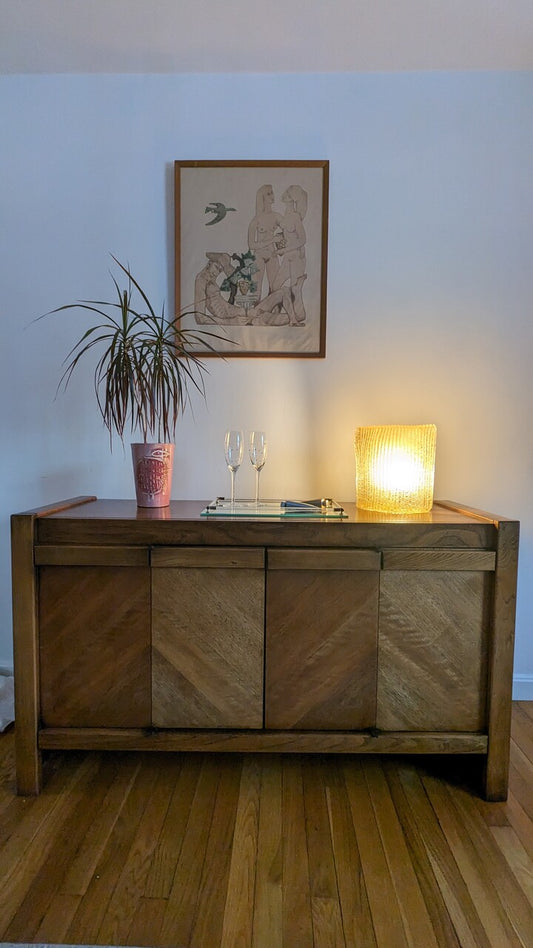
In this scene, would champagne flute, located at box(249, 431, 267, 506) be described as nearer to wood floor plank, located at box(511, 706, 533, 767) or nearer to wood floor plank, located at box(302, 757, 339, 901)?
wood floor plank, located at box(302, 757, 339, 901)

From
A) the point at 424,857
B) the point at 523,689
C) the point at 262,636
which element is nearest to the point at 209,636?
the point at 262,636

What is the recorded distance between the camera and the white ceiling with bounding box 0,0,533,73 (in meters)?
1.78

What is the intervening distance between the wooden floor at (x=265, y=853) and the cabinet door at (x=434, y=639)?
0.25 meters

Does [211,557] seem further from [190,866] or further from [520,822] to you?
[520,822]

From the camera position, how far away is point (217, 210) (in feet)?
6.95

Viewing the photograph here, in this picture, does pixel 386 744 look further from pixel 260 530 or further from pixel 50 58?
pixel 50 58

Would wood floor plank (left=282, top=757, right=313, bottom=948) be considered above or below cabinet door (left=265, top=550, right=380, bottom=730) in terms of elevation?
below

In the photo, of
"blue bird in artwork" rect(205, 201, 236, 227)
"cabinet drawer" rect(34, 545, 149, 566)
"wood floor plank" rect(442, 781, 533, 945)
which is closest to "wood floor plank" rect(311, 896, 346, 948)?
"wood floor plank" rect(442, 781, 533, 945)

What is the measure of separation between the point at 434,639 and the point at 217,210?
68.1 inches

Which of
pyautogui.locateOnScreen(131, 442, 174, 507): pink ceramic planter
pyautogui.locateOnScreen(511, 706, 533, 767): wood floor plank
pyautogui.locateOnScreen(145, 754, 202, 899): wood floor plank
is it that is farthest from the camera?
pyautogui.locateOnScreen(511, 706, 533, 767): wood floor plank

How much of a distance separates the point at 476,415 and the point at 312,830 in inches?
60.7

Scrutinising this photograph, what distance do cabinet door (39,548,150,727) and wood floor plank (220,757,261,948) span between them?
14.4 inches

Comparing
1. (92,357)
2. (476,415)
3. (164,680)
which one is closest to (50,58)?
(92,357)

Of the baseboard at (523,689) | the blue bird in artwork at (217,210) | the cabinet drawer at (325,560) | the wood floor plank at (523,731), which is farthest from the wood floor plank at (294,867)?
the blue bird in artwork at (217,210)
